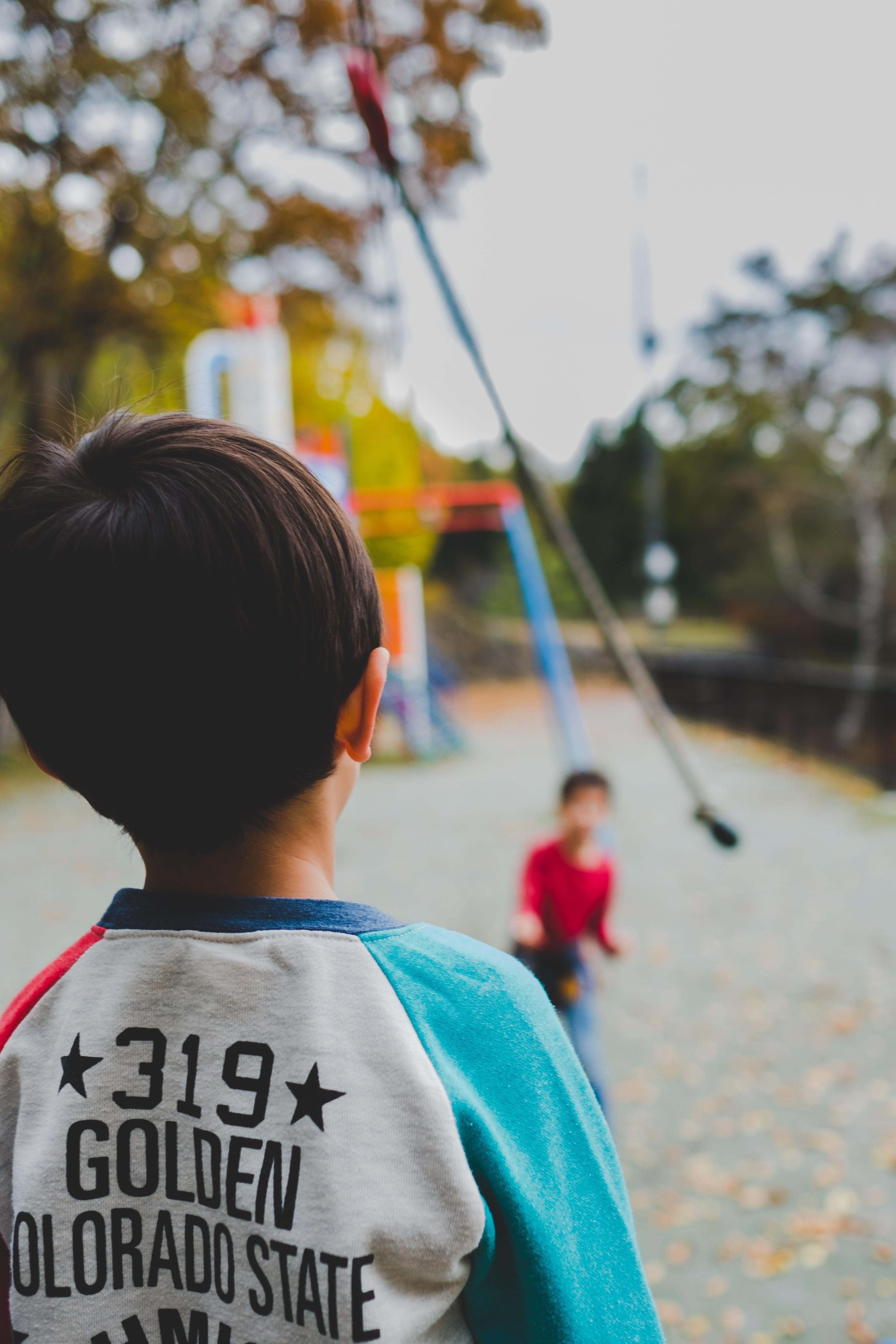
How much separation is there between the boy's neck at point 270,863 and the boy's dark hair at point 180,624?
1 centimetres

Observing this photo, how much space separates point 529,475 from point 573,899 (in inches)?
69.3

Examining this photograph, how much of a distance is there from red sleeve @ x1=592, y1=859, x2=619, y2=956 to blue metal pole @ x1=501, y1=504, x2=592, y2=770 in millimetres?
1504

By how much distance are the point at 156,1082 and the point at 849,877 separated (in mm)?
7455

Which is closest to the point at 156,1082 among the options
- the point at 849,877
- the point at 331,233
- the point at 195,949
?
the point at 195,949

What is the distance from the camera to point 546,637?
24.7 feet

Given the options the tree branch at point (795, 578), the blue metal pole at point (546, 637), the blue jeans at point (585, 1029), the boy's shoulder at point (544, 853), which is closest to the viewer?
the blue jeans at point (585, 1029)

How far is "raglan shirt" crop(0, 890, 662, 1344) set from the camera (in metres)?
0.60

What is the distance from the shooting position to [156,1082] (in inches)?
25.3

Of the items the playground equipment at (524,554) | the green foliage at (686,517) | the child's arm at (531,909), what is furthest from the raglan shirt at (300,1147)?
the green foliage at (686,517)

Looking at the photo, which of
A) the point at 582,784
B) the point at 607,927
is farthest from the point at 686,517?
the point at 607,927

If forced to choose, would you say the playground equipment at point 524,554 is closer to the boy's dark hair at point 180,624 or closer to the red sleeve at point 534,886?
the red sleeve at point 534,886

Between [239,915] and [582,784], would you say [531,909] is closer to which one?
[582,784]

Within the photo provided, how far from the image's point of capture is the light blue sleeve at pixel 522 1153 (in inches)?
24.6

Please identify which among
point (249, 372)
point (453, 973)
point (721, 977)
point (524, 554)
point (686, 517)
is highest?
point (249, 372)
